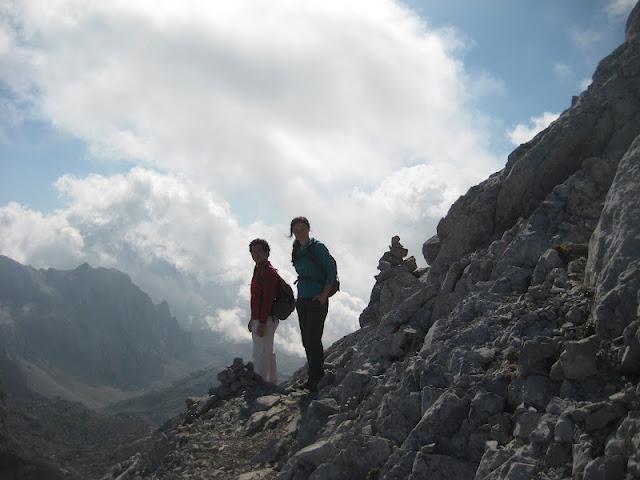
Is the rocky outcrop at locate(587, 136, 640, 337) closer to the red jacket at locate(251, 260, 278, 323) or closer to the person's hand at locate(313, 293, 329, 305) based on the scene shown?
the person's hand at locate(313, 293, 329, 305)

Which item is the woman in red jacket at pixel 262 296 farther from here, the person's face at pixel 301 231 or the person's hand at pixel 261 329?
the person's face at pixel 301 231

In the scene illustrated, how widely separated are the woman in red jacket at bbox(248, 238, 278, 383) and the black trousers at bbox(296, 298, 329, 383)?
153 centimetres

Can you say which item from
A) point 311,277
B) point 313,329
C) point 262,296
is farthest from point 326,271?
point 262,296

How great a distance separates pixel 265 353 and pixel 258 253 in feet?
12.6

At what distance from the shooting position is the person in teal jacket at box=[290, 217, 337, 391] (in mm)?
17203

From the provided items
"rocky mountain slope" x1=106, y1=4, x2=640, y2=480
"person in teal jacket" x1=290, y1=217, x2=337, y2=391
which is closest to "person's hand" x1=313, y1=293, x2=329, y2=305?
"person in teal jacket" x1=290, y1=217, x2=337, y2=391

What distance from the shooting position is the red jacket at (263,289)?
62.2 ft

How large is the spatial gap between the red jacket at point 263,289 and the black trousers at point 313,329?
1476mm

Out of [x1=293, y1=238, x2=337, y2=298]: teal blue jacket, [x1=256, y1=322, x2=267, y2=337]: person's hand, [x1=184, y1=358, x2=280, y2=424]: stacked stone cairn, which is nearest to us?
[x1=293, y1=238, x2=337, y2=298]: teal blue jacket

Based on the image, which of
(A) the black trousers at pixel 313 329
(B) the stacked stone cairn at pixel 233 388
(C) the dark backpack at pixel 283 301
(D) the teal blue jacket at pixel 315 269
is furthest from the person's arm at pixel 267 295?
(B) the stacked stone cairn at pixel 233 388

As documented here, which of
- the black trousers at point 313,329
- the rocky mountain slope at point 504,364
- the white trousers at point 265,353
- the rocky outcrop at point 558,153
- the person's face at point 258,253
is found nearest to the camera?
the rocky mountain slope at point 504,364

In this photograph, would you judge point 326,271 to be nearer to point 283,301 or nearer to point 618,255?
point 283,301

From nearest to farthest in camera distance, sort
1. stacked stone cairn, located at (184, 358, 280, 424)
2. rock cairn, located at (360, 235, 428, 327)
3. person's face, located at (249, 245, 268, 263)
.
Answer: person's face, located at (249, 245, 268, 263) → stacked stone cairn, located at (184, 358, 280, 424) → rock cairn, located at (360, 235, 428, 327)

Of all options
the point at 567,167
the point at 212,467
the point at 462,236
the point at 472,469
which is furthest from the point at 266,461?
the point at 567,167
